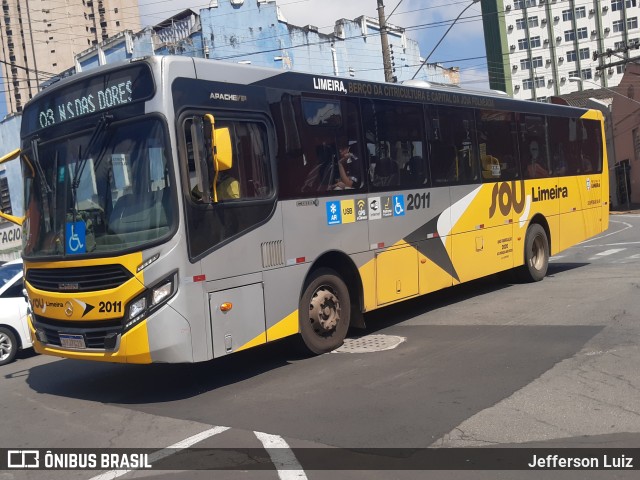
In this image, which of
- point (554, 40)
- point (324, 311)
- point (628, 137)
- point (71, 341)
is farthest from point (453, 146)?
point (554, 40)

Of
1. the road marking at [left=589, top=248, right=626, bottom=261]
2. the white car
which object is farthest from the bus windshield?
the road marking at [left=589, top=248, right=626, bottom=261]

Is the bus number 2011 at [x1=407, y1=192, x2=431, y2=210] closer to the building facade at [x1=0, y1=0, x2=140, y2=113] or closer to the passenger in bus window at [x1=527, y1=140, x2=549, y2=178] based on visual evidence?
the passenger in bus window at [x1=527, y1=140, x2=549, y2=178]

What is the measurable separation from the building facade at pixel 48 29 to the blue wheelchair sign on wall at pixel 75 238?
98.9 metres

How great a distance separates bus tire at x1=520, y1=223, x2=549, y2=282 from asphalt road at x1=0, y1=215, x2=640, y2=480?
250 cm

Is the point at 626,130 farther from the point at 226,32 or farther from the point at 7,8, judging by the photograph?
the point at 7,8

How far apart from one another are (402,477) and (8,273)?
28.9 ft

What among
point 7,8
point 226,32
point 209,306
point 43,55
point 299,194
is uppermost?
point 7,8

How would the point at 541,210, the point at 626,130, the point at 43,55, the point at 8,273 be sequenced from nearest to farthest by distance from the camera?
1. the point at 8,273
2. the point at 541,210
3. the point at 626,130
4. the point at 43,55

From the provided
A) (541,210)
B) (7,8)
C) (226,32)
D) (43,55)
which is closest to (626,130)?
(226,32)

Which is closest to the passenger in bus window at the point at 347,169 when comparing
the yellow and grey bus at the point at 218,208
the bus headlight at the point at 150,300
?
the yellow and grey bus at the point at 218,208

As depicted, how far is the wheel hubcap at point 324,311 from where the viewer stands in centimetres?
845

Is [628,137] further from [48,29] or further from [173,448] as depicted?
[48,29]

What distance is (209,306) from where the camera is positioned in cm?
698

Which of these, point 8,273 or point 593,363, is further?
point 8,273
